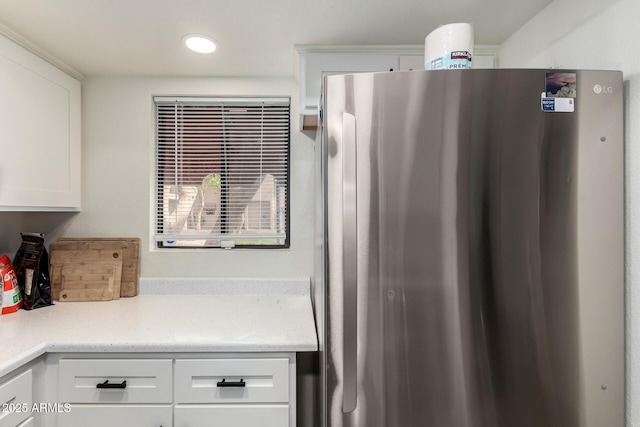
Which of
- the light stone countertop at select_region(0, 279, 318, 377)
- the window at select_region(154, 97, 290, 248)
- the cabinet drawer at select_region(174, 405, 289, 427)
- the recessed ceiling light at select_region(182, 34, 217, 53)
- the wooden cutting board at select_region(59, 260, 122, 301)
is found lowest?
the cabinet drawer at select_region(174, 405, 289, 427)

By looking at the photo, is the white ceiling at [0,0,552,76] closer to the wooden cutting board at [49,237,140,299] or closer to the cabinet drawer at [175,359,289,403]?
the wooden cutting board at [49,237,140,299]

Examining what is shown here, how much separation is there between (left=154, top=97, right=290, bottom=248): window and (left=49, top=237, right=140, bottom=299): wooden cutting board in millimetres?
155

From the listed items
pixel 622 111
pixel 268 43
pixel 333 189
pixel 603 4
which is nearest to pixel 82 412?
pixel 333 189

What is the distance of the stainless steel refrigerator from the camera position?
0.75 meters

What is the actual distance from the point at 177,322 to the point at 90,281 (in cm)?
70

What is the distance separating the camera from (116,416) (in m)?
1.07

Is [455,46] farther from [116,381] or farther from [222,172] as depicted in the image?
[116,381]

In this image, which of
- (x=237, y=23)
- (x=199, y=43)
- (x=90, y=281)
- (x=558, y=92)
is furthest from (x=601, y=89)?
(x=90, y=281)

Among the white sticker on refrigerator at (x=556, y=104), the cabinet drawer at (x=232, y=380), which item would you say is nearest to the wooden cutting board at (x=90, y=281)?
the cabinet drawer at (x=232, y=380)

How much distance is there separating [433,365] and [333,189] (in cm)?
53

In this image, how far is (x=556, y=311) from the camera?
755 mm

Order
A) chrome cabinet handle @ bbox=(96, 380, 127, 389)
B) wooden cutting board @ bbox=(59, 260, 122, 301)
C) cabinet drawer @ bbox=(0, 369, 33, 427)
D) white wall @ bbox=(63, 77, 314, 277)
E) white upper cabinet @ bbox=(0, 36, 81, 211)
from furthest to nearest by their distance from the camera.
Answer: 1. white wall @ bbox=(63, 77, 314, 277)
2. wooden cutting board @ bbox=(59, 260, 122, 301)
3. white upper cabinet @ bbox=(0, 36, 81, 211)
4. chrome cabinet handle @ bbox=(96, 380, 127, 389)
5. cabinet drawer @ bbox=(0, 369, 33, 427)

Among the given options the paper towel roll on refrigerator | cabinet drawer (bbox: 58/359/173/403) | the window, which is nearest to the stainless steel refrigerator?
the paper towel roll on refrigerator

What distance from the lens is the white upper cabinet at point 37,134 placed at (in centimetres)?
121
